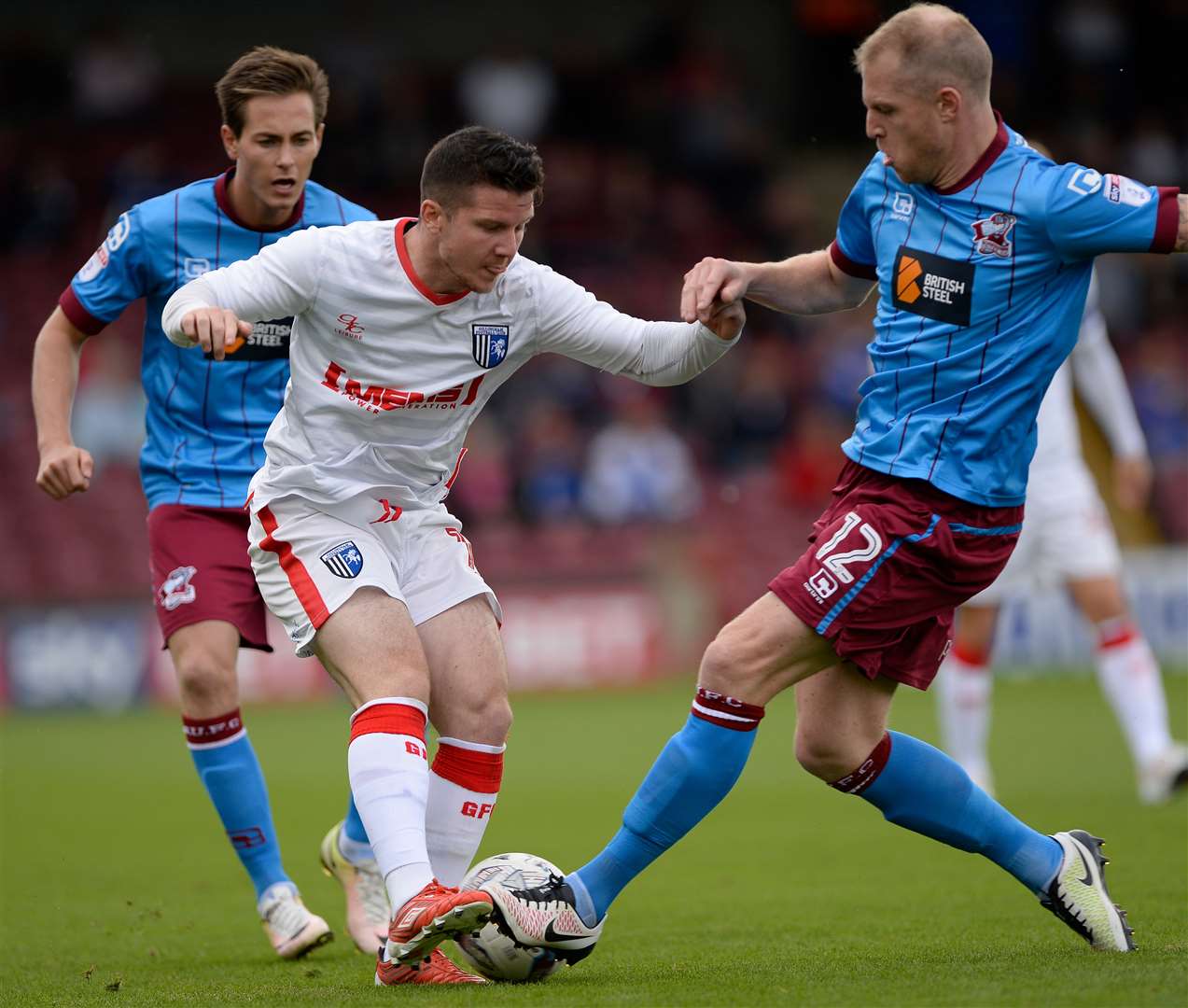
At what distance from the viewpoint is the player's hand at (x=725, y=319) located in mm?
4883

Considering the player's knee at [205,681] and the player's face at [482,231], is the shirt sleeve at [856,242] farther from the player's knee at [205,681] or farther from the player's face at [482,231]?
the player's knee at [205,681]

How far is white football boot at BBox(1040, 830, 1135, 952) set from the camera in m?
4.72

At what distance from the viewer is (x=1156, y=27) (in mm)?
22109

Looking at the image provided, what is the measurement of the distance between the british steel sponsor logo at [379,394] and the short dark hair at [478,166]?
20.3 inches

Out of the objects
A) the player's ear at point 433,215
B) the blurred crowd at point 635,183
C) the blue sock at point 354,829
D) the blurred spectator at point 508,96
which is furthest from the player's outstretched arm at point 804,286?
the blurred spectator at point 508,96

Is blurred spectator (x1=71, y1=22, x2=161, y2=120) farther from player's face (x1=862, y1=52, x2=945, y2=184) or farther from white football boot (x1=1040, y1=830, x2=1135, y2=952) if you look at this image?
white football boot (x1=1040, y1=830, x2=1135, y2=952)

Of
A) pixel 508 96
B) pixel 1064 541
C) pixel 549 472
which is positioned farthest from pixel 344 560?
pixel 508 96

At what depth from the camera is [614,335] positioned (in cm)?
497

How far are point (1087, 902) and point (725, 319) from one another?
1845mm

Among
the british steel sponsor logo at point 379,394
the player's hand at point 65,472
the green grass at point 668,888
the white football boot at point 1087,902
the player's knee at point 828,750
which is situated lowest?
the green grass at point 668,888

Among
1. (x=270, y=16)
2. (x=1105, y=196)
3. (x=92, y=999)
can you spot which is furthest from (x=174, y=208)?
(x=270, y=16)

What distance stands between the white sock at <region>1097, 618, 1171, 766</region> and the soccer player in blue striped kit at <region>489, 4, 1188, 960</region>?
326 cm

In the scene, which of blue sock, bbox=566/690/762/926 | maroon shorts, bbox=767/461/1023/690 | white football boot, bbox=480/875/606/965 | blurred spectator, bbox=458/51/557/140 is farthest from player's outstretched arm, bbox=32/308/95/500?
blurred spectator, bbox=458/51/557/140

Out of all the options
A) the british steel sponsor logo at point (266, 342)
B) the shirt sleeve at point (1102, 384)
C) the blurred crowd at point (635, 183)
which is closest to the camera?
the british steel sponsor logo at point (266, 342)
